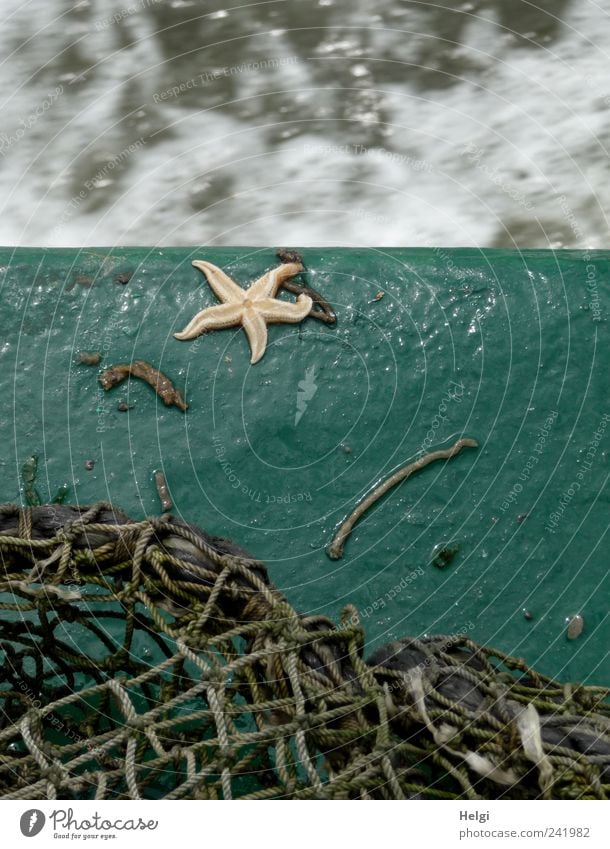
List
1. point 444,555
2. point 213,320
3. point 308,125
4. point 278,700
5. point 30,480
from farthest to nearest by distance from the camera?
point 308,125 < point 213,320 < point 30,480 < point 444,555 < point 278,700

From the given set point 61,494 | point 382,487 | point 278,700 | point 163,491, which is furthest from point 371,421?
point 278,700

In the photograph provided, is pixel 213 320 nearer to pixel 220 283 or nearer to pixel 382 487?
→ pixel 220 283

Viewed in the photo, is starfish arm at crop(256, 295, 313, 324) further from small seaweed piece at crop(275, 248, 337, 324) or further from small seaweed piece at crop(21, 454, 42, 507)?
small seaweed piece at crop(21, 454, 42, 507)

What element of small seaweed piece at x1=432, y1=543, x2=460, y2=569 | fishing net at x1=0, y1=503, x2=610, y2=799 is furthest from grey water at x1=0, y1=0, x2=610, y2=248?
fishing net at x1=0, y1=503, x2=610, y2=799

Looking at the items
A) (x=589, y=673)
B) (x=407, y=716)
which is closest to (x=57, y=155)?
(x=589, y=673)

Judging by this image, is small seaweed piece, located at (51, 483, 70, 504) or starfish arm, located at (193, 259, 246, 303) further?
starfish arm, located at (193, 259, 246, 303)
